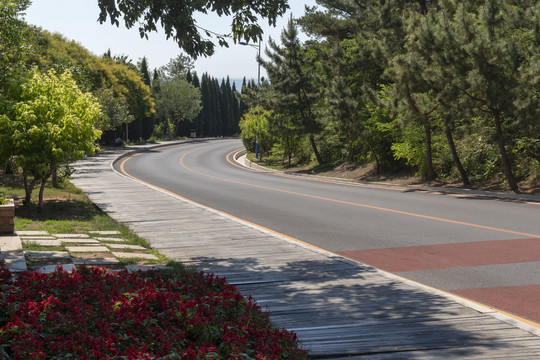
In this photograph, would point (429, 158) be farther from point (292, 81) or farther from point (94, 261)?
point (94, 261)

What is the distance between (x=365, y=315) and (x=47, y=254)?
14.9 feet

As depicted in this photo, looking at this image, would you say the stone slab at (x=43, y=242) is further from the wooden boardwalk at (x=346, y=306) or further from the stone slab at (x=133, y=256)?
the wooden boardwalk at (x=346, y=306)

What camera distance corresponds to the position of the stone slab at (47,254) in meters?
7.58

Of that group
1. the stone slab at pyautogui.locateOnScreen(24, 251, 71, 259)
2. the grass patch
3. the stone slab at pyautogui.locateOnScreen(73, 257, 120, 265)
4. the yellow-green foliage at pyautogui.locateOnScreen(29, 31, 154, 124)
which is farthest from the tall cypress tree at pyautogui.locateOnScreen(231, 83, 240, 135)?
the stone slab at pyautogui.locateOnScreen(73, 257, 120, 265)

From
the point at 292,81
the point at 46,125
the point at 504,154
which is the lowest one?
the point at 504,154

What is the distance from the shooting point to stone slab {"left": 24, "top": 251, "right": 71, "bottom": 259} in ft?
24.9

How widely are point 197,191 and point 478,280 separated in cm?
1573

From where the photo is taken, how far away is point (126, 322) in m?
4.34

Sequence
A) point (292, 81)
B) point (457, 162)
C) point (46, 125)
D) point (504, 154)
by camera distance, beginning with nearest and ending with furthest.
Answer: point (46, 125), point (504, 154), point (457, 162), point (292, 81)

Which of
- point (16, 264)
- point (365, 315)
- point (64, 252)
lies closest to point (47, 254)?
point (64, 252)

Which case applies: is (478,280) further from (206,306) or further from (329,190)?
(329,190)

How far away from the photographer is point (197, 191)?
22078 millimetres

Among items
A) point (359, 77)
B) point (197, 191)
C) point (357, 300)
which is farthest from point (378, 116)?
point (357, 300)

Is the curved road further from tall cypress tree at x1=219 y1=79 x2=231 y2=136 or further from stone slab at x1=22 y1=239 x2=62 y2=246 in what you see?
tall cypress tree at x1=219 y1=79 x2=231 y2=136
